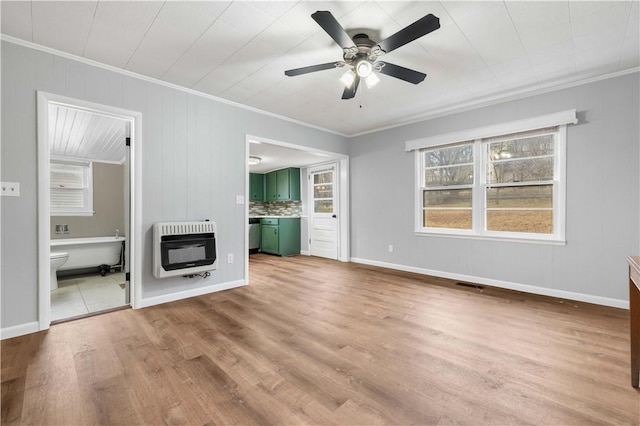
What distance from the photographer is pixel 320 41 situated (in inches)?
93.2

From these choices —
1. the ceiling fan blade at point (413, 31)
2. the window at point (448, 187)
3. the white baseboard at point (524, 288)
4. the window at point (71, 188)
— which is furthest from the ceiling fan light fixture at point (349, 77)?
the window at point (71, 188)

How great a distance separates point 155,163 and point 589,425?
12.8ft

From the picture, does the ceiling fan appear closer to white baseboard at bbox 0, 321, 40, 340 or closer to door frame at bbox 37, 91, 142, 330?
door frame at bbox 37, 91, 142, 330

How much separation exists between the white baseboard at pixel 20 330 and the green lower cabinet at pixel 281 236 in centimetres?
435

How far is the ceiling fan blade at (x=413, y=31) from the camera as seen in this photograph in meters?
1.71

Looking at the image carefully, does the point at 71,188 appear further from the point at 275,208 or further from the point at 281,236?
the point at 275,208

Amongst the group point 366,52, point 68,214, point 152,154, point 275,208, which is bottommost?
point 68,214

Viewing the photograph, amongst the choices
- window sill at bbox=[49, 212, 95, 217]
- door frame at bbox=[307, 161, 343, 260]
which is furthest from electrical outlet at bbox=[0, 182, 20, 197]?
door frame at bbox=[307, 161, 343, 260]

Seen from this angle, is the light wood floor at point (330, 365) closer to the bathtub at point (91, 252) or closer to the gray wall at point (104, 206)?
the bathtub at point (91, 252)

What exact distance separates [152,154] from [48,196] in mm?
958

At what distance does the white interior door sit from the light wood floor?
289 centimetres

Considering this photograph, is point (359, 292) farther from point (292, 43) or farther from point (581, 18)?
point (581, 18)

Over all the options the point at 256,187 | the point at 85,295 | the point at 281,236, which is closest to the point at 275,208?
the point at 256,187

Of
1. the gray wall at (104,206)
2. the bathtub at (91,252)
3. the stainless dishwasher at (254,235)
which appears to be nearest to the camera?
the bathtub at (91,252)
